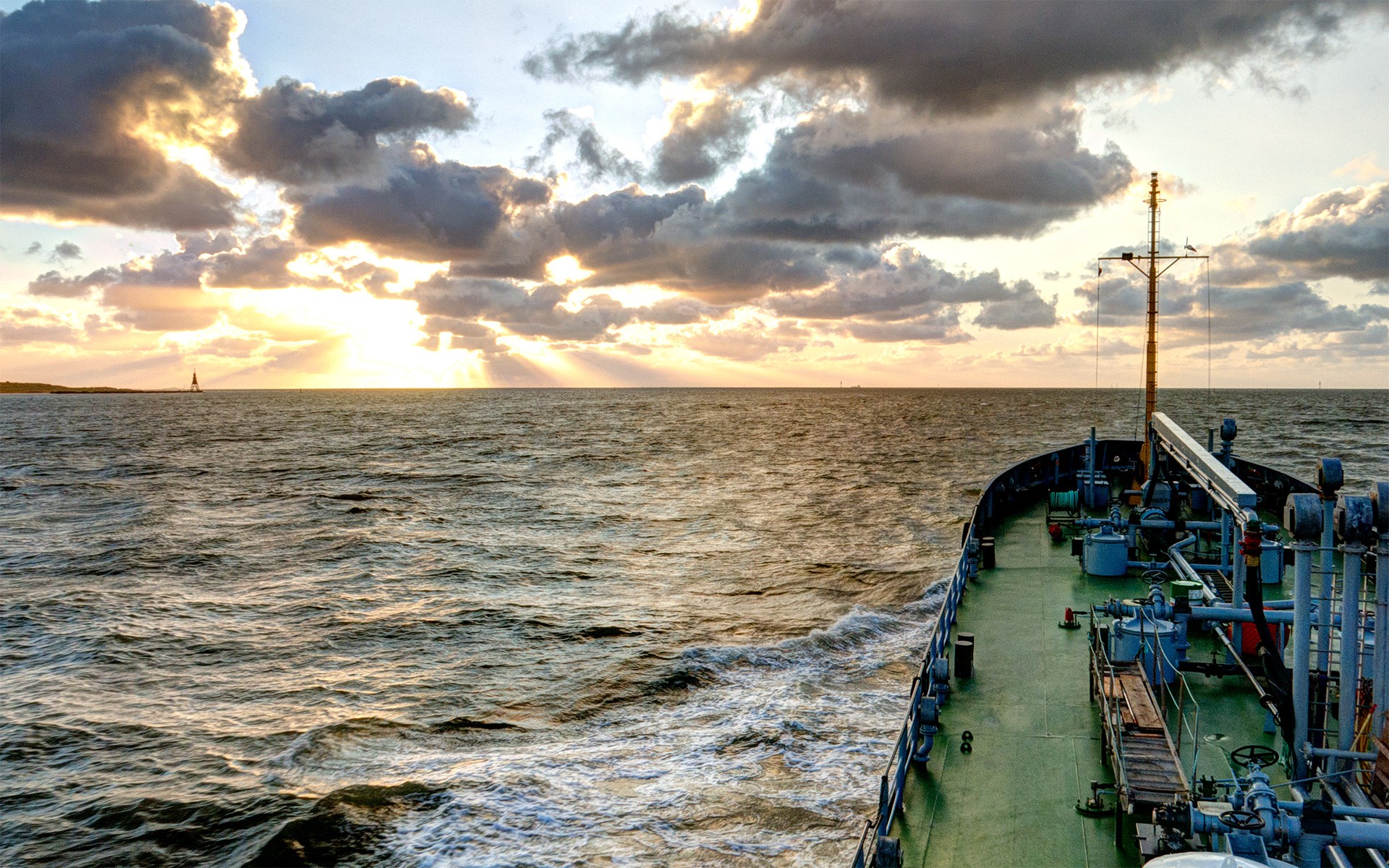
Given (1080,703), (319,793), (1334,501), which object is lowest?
(319,793)

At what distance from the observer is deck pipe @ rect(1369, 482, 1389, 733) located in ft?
36.5

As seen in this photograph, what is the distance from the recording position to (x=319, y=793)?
18.3 metres

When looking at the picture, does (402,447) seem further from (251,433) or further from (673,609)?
(673,609)

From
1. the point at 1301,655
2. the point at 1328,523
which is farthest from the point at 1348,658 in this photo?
the point at 1328,523

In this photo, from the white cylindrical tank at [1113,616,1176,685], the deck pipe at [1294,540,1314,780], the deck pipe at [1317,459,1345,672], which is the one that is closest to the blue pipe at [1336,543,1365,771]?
the deck pipe at [1294,540,1314,780]

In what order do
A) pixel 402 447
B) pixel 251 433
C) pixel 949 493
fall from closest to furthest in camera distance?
pixel 949 493, pixel 402 447, pixel 251 433

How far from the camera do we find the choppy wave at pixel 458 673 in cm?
1673

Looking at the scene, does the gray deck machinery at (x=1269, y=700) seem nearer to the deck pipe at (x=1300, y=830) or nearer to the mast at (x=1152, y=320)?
the deck pipe at (x=1300, y=830)

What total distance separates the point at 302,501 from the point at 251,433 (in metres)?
93.0

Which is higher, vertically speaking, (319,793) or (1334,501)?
(1334,501)

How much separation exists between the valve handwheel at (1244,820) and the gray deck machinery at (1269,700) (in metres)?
0.01

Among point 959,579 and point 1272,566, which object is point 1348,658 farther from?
point 1272,566

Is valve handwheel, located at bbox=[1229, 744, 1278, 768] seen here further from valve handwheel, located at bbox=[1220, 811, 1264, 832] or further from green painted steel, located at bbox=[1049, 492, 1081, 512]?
green painted steel, located at bbox=[1049, 492, 1081, 512]

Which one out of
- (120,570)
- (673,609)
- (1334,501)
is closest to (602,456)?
(120,570)
